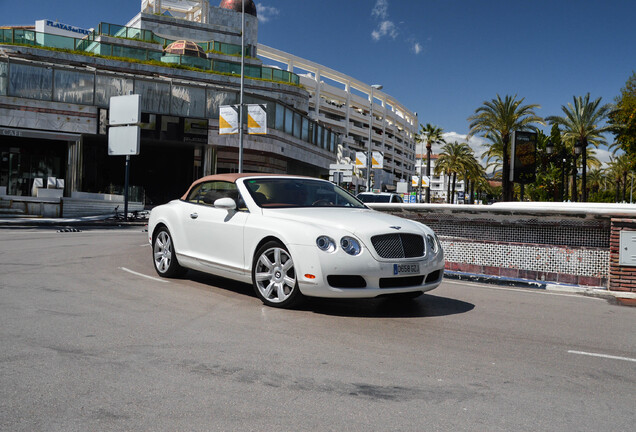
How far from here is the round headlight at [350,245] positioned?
233 inches

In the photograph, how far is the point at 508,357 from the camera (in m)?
4.75

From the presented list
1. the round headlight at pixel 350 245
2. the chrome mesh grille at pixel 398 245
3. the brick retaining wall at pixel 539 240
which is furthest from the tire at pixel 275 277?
the brick retaining wall at pixel 539 240

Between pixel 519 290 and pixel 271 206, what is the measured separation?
4.40 meters

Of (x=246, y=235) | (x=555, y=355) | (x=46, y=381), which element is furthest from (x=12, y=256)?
(x=555, y=355)

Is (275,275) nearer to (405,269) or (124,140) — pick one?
(405,269)

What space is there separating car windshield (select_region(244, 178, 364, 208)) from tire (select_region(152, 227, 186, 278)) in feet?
5.54

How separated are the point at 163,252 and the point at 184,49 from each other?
48.8 meters

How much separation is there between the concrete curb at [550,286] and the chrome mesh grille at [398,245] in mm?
3598

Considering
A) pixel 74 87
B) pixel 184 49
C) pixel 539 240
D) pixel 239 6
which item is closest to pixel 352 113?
pixel 239 6

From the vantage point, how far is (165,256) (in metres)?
8.49

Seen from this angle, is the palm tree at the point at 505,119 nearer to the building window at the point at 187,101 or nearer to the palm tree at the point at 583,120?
the palm tree at the point at 583,120

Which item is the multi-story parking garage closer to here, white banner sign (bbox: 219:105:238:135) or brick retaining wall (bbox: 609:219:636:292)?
white banner sign (bbox: 219:105:238:135)

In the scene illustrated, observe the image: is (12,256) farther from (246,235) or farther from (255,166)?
(255,166)

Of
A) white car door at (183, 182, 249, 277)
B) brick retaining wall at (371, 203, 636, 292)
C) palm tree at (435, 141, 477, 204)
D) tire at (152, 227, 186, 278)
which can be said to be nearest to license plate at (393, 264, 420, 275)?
white car door at (183, 182, 249, 277)
